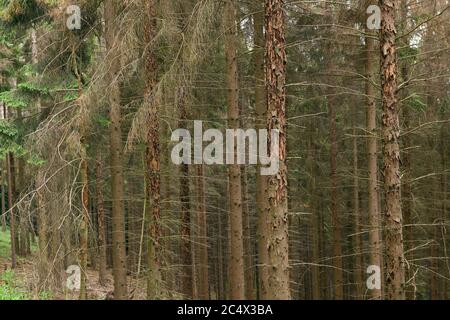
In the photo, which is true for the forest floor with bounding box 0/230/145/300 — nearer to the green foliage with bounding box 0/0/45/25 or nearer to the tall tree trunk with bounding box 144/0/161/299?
the tall tree trunk with bounding box 144/0/161/299

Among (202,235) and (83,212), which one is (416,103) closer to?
(202,235)

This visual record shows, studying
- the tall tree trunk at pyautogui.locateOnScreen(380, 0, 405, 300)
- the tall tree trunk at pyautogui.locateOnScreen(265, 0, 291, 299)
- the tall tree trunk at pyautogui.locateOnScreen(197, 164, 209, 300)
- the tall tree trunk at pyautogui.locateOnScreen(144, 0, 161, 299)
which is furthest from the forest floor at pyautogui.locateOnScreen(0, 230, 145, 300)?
the tall tree trunk at pyautogui.locateOnScreen(380, 0, 405, 300)

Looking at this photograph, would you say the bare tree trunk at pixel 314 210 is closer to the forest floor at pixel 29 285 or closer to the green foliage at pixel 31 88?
the forest floor at pixel 29 285

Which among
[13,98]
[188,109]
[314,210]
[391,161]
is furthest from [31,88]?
[314,210]

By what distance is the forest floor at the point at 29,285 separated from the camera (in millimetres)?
8547

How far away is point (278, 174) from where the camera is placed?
6.84m

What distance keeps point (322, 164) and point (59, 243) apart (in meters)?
14.3

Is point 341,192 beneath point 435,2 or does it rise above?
beneath

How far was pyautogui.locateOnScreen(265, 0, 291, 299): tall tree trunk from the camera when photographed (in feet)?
22.4

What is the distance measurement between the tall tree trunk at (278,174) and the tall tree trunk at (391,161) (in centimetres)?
152

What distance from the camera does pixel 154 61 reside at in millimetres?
8703
